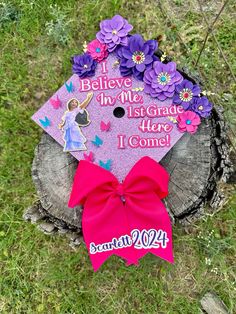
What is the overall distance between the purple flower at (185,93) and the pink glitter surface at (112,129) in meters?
0.05

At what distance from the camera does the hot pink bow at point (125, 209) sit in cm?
188

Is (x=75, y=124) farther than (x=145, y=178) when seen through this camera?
Yes

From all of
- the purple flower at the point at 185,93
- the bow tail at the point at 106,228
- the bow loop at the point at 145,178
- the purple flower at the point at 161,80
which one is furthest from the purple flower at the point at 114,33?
the bow tail at the point at 106,228

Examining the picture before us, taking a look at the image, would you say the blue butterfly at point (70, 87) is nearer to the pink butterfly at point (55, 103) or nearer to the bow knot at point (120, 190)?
the pink butterfly at point (55, 103)

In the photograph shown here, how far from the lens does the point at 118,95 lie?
1.99 meters

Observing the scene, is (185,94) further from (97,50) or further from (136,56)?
(97,50)

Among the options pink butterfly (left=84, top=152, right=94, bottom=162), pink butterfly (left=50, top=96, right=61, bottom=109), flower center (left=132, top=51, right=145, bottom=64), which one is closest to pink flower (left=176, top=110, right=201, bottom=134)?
flower center (left=132, top=51, right=145, bottom=64)

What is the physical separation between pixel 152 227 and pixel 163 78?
0.64m

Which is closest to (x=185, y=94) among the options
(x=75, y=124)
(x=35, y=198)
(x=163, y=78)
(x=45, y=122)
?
(x=163, y=78)

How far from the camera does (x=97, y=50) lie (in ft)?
6.57

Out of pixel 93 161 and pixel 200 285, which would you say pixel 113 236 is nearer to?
pixel 93 161

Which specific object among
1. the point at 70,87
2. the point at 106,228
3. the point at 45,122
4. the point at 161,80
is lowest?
the point at 106,228

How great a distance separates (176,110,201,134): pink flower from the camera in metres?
1.95

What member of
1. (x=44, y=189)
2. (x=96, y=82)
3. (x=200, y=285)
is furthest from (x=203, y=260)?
(x=96, y=82)
